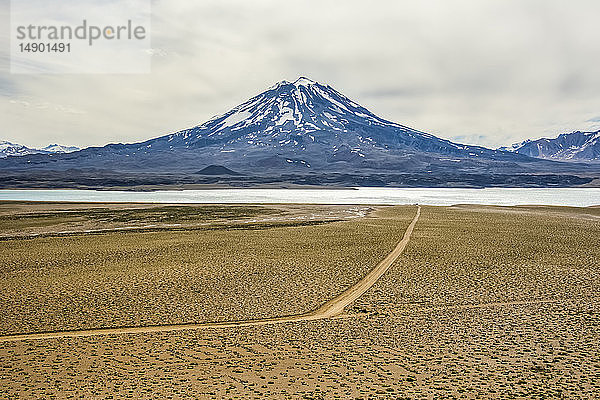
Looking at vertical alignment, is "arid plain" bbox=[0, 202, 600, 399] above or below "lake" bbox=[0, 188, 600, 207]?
below

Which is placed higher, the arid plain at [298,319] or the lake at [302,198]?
the lake at [302,198]

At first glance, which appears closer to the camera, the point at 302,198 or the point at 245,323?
the point at 245,323

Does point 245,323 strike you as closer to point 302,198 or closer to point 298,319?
point 298,319

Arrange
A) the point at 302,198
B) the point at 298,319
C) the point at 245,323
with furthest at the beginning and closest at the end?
the point at 302,198, the point at 298,319, the point at 245,323

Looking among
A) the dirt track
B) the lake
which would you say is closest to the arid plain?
the dirt track

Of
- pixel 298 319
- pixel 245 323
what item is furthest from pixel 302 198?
pixel 245 323

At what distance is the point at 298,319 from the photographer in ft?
73.3

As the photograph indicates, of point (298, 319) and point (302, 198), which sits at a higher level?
point (302, 198)

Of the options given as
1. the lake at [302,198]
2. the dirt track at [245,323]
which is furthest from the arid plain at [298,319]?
the lake at [302,198]

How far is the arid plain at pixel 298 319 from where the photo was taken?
15180 millimetres

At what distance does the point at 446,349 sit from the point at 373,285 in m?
9.93

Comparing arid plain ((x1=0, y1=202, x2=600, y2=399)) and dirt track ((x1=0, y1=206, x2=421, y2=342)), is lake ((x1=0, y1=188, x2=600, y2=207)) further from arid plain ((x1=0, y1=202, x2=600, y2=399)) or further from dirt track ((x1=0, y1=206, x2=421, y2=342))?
dirt track ((x1=0, y1=206, x2=421, y2=342))

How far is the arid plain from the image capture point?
49.8 ft

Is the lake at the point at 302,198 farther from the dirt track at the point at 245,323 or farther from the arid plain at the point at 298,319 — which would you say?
the dirt track at the point at 245,323
